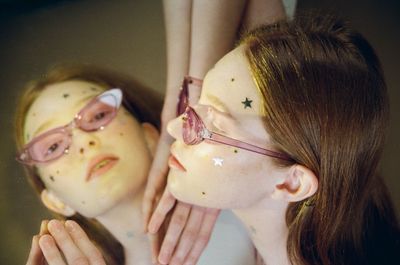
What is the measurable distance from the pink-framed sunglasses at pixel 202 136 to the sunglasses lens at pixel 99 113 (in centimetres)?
18

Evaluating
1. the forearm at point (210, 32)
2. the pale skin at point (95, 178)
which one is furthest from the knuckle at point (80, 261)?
the forearm at point (210, 32)

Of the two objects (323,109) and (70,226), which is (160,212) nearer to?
(70,226)

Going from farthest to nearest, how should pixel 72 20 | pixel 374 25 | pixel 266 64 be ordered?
pixel 374 25, pixel 72 20, pixel 266 64

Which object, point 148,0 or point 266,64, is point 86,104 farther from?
point 266,64

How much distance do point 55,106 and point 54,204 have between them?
0.17m

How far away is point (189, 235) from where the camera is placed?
713 mm

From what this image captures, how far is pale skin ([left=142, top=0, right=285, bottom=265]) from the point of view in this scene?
2.31ft

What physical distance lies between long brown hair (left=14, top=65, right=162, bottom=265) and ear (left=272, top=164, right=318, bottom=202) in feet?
0.98

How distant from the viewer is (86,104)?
0.71 metres

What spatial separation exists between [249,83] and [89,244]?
344 millimetres

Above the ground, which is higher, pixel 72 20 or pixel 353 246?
pixel 72 20

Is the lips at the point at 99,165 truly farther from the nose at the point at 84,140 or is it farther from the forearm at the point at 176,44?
the forearm at the point at 176,44

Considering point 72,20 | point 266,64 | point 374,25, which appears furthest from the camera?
point 374,25

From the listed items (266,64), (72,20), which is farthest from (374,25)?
(72,20)
